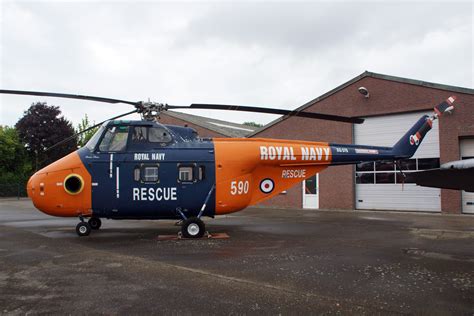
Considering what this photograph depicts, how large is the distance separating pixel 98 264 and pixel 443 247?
24.1 ft

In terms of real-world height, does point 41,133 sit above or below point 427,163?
above

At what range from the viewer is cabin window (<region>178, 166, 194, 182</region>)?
10320 millimetres

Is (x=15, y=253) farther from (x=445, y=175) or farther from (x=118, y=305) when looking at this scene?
(x=445, y=175)

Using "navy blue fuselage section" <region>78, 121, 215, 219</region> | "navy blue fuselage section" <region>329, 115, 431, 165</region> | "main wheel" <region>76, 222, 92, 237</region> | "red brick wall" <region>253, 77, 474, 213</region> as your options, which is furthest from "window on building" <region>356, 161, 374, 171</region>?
"main wheel" <region>76, 222, 92, 237</region>

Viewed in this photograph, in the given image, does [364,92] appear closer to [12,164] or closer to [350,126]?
[350,126]

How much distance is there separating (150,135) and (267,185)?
364 cm

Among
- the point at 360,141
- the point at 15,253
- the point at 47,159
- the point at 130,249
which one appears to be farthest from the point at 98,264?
the point at 47,159

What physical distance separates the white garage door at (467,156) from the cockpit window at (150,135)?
45.6 feet

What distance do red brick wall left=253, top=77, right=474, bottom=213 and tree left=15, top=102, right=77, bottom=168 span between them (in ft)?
96.7

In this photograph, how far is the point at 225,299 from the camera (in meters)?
4.89

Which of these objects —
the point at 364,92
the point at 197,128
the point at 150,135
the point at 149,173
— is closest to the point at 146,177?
the point at 149,173

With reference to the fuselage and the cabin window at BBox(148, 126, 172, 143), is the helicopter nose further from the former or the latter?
the cabin window at BBox(148, 126, 172, 143)

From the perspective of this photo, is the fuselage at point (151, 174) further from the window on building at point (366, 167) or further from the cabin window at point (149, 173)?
the window on building at point (366, 167)

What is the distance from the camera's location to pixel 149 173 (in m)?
10.2
